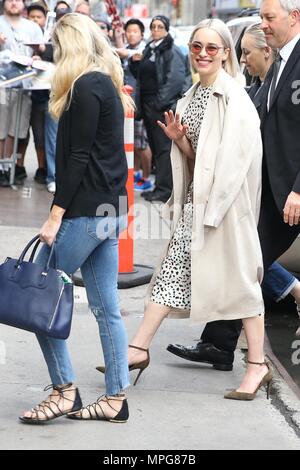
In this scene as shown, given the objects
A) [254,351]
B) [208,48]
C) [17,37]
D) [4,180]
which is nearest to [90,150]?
[208,48]

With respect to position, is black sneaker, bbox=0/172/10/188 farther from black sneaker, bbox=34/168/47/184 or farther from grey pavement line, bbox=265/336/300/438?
grey pavement line, bbox=265/336/300/438

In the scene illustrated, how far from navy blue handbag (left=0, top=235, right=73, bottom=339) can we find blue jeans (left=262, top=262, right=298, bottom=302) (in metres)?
2.12

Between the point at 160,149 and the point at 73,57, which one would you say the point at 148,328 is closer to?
the point at 73,57

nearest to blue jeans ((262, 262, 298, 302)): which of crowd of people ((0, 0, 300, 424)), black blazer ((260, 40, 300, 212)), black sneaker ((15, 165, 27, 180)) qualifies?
crowd of people ((0, 0, 300, 424))

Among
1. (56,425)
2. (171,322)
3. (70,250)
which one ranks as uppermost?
(70,250)

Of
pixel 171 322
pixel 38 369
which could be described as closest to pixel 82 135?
pixel 38 369

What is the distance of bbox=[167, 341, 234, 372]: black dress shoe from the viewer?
6180mm

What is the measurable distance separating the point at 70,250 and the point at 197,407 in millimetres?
1160

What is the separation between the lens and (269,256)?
19.6 feet

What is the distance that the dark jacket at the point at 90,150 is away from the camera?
4758 mm

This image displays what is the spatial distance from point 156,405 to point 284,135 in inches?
61.0

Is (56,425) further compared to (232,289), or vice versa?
(232,289)

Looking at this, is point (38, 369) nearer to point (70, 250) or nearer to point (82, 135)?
point (70, 250)

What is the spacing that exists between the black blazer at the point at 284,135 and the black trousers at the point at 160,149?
21.1ft
